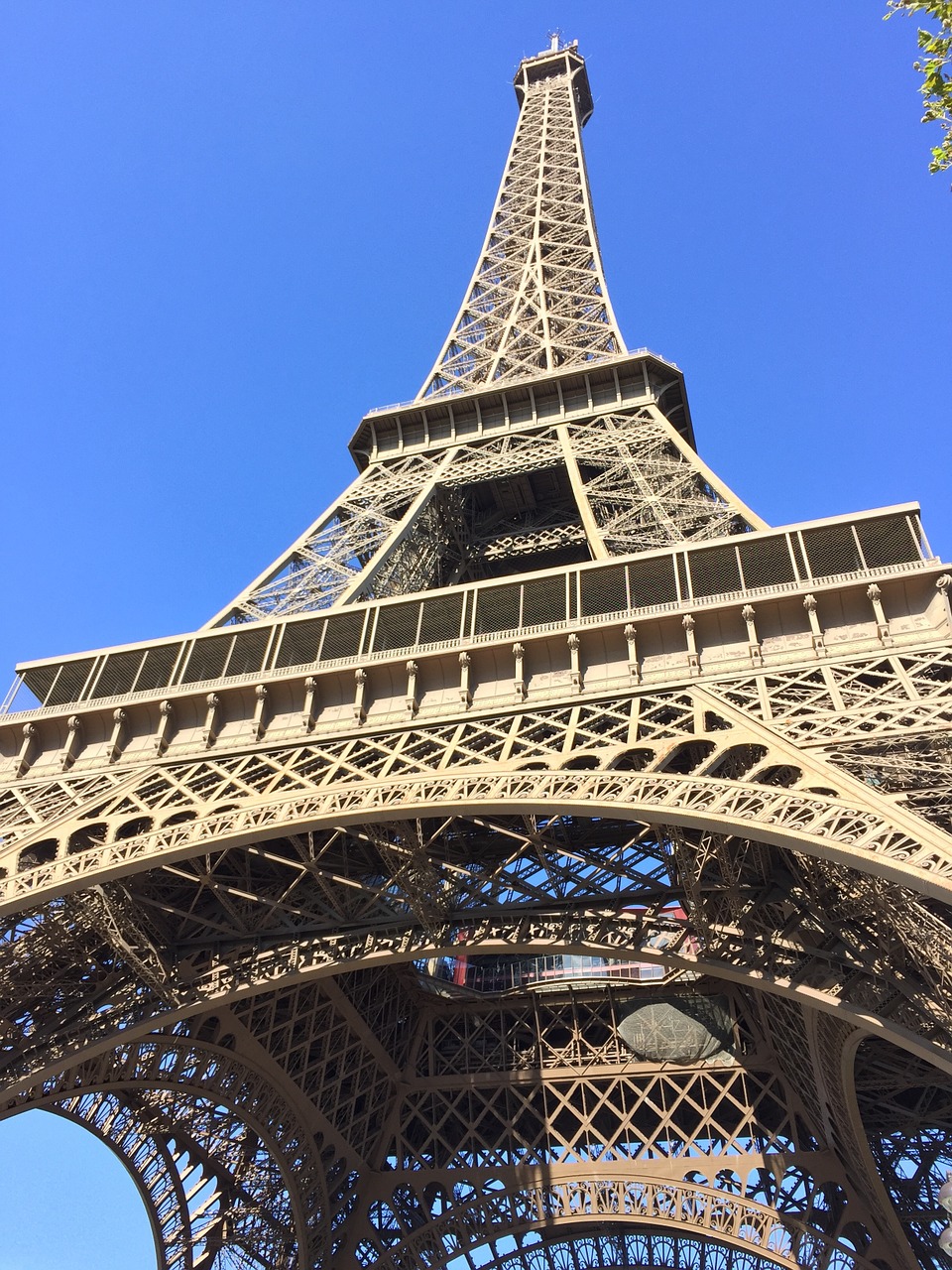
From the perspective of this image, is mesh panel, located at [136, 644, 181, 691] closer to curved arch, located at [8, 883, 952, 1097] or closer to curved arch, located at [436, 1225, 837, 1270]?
curved arch, located at [8, 883, 952, 1097]

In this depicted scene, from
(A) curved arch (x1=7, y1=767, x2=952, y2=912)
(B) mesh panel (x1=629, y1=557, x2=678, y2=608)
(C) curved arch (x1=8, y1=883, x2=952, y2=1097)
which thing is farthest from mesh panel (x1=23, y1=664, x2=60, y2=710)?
(B) mesh panel (x1=629, y1=557, x2=678, y2=608)

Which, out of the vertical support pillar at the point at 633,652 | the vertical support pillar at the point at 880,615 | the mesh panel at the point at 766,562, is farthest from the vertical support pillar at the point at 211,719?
the vertical support pillar at the point at 880,615

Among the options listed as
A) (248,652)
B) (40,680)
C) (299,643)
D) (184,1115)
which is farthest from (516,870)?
(184,1115)

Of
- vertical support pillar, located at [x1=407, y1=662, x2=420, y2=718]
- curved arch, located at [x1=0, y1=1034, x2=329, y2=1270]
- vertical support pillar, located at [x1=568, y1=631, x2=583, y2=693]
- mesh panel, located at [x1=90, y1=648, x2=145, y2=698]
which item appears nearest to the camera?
vertical support pillar, located at [x1=568, y1=631, x2=583, y2=693]

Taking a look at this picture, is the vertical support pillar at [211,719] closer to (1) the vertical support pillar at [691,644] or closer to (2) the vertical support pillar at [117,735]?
(2) the vertical support pillar at [117,735]

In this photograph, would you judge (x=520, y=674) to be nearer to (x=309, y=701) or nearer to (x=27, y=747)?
(x=309, y=701)

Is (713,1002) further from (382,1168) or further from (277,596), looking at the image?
(277,596)
